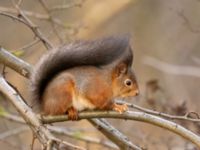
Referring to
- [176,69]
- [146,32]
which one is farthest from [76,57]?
[146,32]

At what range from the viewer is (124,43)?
3152 mm

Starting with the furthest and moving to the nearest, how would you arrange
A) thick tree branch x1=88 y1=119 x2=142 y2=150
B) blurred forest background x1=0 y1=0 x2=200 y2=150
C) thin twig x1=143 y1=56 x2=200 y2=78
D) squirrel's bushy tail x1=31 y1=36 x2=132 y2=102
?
blurred forest background x1=0 y1=0 x2=200 y2=150 < thin twig x1=143 y1=56 x2=200 y2=78 < thick tree branch x1=88 y1=119 x2=142 y2=150 < squirrel's bushy tail x1=31 y1=36 x2=132 y2=102

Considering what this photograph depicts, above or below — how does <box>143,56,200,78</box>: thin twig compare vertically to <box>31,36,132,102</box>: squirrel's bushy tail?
below

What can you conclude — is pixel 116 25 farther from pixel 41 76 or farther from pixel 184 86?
pixel 41 76

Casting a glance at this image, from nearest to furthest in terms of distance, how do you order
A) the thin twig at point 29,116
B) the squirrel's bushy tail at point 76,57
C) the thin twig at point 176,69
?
the thin twig at point 29,116
the squirrel's bushy tail at point 76,57
the thin twig at point 176,69

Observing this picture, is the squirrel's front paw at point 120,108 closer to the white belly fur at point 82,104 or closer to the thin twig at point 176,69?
the white belly fur at point 82,104

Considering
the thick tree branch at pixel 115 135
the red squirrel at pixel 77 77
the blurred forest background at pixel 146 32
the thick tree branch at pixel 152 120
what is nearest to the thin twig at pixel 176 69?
the blurred forest background at pixel 146 32

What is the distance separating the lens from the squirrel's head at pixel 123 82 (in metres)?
3.37

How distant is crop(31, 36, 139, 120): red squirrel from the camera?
319 cm

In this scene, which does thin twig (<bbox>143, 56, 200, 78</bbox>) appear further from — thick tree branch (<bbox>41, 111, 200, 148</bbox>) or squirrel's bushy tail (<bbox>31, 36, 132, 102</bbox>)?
thick tree branch (<bbox>41, 111, 200, 148</bbox>)

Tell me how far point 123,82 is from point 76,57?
0.28 metres

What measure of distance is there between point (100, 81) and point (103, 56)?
0.46ft

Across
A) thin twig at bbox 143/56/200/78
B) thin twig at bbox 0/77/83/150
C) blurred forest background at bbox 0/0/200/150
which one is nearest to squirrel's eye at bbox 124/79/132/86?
thin twig at bbox 0/77/83/150

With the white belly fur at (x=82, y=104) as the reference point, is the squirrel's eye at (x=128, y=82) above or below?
above
